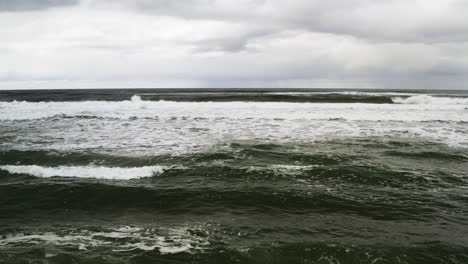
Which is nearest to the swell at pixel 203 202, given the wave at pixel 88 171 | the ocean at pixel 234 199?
the ocean at pixel 234 199

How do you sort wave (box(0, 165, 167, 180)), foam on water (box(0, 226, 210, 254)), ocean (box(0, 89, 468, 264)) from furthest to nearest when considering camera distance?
wave (box(0, 165, 167, 180))
foam on water (box(0, 226, 210, 254))
ocean (box(0, 89, 468, 264))

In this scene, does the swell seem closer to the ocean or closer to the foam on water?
the ocean

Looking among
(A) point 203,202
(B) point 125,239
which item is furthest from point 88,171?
(B) point 125,239

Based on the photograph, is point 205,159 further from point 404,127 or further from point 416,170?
point 404,127

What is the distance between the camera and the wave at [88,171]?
351 inches

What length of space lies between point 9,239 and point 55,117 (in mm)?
19943

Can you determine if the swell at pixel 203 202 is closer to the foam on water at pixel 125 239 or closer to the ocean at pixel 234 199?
the ocean at pixel 234 199

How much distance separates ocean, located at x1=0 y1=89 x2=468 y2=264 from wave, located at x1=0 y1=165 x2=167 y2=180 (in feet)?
0.18

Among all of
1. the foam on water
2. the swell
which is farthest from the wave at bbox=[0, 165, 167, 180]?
the foam on water

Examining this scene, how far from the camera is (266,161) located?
33.6 feet

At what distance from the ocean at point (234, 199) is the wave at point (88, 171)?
0.06m

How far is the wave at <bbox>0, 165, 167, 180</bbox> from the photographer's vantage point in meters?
8.91

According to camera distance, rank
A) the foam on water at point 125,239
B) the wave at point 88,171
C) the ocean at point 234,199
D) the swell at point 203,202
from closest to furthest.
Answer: the ocean at point 234,199
the foam on water at point 125,239
the swell at point 203,202
the wave at point 88,171

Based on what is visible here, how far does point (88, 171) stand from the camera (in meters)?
9.23
